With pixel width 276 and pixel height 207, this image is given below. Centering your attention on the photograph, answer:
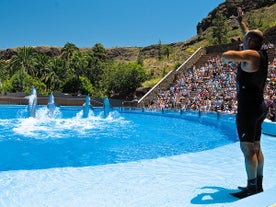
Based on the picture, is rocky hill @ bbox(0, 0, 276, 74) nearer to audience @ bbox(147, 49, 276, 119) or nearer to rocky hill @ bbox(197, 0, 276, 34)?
rocky hill @ bbox(197, 0, 276, 34)

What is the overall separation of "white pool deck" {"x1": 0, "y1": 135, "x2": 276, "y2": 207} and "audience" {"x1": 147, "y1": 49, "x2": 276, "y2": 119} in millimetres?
14855

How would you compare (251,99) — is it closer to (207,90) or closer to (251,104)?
(251,104)

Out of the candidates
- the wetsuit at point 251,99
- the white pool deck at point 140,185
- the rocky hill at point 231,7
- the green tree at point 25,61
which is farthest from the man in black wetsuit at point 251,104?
the rocky hill at point 231,7

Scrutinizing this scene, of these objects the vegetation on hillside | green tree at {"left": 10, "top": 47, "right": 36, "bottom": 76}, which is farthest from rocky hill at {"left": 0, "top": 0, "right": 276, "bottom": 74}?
green tree at {"left": 10, "top": 47, "right": 36, "bottom": 76}

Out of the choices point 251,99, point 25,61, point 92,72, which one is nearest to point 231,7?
point 92,72

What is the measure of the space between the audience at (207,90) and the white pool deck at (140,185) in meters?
14.9

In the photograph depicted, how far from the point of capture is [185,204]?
337 centimetres

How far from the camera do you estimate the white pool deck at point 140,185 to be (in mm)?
3488

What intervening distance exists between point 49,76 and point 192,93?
3252 centimetres

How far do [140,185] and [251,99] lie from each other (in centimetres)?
167

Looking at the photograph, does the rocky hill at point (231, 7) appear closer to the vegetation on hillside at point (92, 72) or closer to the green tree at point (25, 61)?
the vegetation on hillside at point (92, 72)

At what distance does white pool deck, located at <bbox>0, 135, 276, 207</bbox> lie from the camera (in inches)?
137

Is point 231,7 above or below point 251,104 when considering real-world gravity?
above

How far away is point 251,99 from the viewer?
3.40 meters
